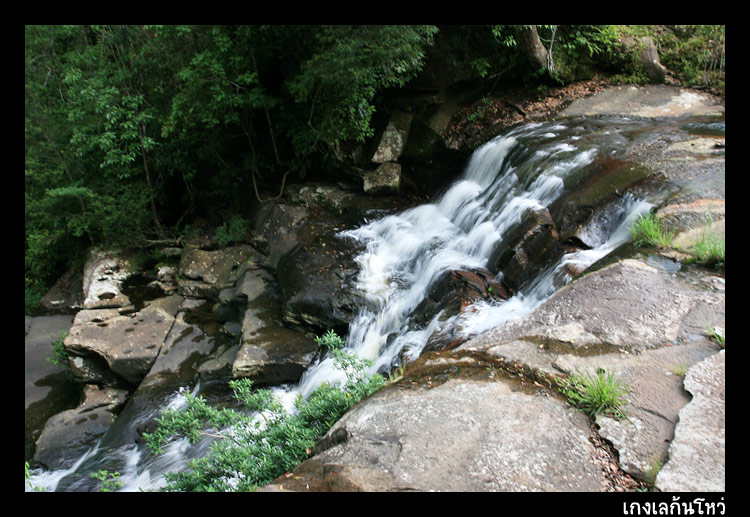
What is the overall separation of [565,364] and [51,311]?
12004 mm

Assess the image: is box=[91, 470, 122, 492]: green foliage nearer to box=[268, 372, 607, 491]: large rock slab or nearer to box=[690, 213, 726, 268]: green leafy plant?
box=[268, 372, 607, 491]: large rock slab

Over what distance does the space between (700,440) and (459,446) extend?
1521 mm

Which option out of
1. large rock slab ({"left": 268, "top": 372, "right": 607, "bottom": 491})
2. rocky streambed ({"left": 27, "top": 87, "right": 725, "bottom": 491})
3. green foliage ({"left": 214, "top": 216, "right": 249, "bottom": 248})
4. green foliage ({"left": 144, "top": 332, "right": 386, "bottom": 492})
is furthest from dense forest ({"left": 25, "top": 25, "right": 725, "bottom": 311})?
large rock slab ({"left": 268, "top": 372, "right": 607, "bottom": 491})

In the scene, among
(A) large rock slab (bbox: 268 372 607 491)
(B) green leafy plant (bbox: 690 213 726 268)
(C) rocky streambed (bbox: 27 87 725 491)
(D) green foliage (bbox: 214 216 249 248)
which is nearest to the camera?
(A) large rock slab (bbox: 268 372 607 491)

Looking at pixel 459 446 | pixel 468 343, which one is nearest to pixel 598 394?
pixel 459 446

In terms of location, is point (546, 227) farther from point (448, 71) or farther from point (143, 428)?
point (143, 428)

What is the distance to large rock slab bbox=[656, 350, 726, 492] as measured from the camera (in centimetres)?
269

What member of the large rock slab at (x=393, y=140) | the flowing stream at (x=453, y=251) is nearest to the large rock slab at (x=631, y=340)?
the flowing stream at (x=453, y=251)

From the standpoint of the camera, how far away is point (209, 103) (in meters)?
9.19

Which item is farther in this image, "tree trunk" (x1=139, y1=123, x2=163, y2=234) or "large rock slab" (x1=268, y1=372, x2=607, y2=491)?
"tree trunk" (x1=139, y1=123, x2=163, y2=234)

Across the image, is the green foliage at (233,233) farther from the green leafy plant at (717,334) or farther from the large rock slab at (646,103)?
the green leafy plant at (717,334)

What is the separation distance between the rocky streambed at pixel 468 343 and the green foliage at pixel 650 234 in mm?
156

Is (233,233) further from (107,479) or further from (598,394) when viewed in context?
(598,394)

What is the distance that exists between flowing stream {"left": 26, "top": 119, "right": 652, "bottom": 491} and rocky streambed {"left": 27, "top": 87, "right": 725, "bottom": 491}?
0.18m
